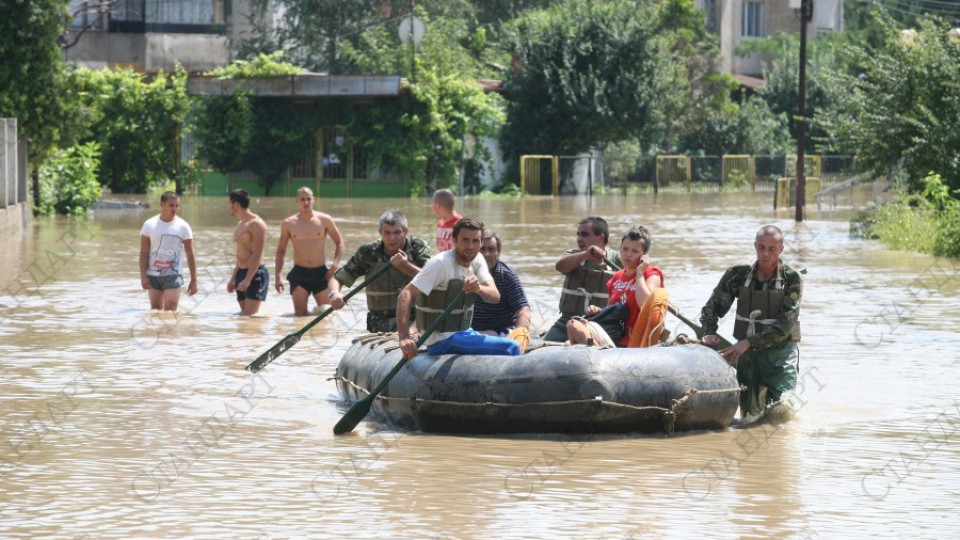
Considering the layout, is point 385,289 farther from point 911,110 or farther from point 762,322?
point 911,110

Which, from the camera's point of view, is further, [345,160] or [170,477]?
[345,160]

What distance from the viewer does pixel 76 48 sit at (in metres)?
57.0

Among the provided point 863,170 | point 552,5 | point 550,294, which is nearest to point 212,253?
point 550,294

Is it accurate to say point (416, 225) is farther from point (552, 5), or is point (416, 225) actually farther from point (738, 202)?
point (552, 5)

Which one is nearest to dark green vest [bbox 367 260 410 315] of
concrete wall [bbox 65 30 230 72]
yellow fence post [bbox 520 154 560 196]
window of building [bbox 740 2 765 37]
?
yellow fence post [bbox 520 154 560 196]

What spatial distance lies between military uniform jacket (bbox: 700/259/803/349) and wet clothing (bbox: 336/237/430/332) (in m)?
2.79

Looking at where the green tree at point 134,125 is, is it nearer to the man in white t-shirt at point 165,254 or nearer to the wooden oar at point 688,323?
the man in white t-shirt at point 165,254

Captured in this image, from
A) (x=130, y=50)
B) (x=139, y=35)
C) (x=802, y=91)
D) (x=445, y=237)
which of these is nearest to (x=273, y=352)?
(x=445, y=237)

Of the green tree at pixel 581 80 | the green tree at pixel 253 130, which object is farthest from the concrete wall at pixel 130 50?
the green tree at pixel 581 80

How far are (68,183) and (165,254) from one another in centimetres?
2065

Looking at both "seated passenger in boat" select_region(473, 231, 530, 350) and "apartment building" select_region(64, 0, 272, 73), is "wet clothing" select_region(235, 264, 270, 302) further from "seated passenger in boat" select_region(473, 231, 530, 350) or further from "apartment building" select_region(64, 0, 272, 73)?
"apartment building" select_region(64, 0, 272, 73)

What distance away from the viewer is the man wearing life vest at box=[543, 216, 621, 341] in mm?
12445

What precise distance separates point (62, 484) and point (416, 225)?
24619mm

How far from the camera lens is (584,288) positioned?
12664mm
